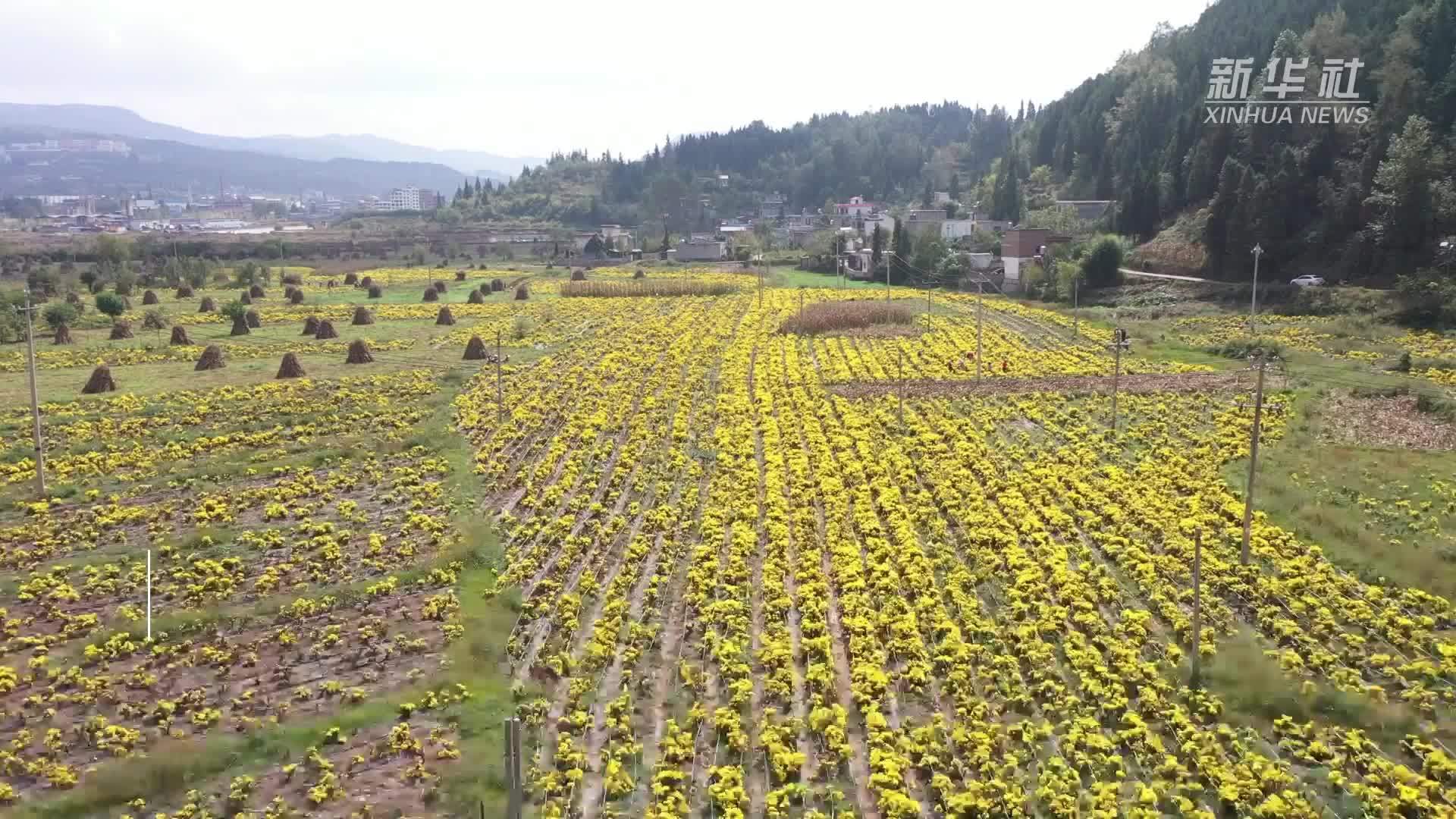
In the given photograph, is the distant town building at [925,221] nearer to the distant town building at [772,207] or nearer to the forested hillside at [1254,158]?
the forested hillside at [1254,158]

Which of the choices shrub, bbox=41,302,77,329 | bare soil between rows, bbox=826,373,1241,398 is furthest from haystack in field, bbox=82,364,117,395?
bare soil between rows, bbox=826,373,1241,398

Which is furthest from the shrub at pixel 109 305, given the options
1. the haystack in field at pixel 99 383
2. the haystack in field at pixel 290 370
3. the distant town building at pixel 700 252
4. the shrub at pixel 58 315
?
the distant town building at pixel 700 252

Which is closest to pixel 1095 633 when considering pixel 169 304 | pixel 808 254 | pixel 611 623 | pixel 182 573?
pixel 611 623

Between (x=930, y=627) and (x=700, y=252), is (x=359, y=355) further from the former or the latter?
(x=700, y=252)

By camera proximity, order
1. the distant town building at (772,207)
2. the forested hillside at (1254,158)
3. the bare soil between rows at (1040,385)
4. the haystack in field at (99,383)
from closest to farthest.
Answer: the bare soil between rows at (1040,385) → the haystack in field at (99,383) → the forested hillside at (1254,158) → the distant town building at (772,207)

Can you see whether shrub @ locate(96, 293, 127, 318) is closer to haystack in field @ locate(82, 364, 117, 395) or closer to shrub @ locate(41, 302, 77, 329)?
shrub @ locate(41, 302, 77, 329)

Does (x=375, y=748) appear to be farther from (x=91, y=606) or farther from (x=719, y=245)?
(x=719, y=245)

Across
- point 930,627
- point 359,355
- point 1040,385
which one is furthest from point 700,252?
point 930,627
